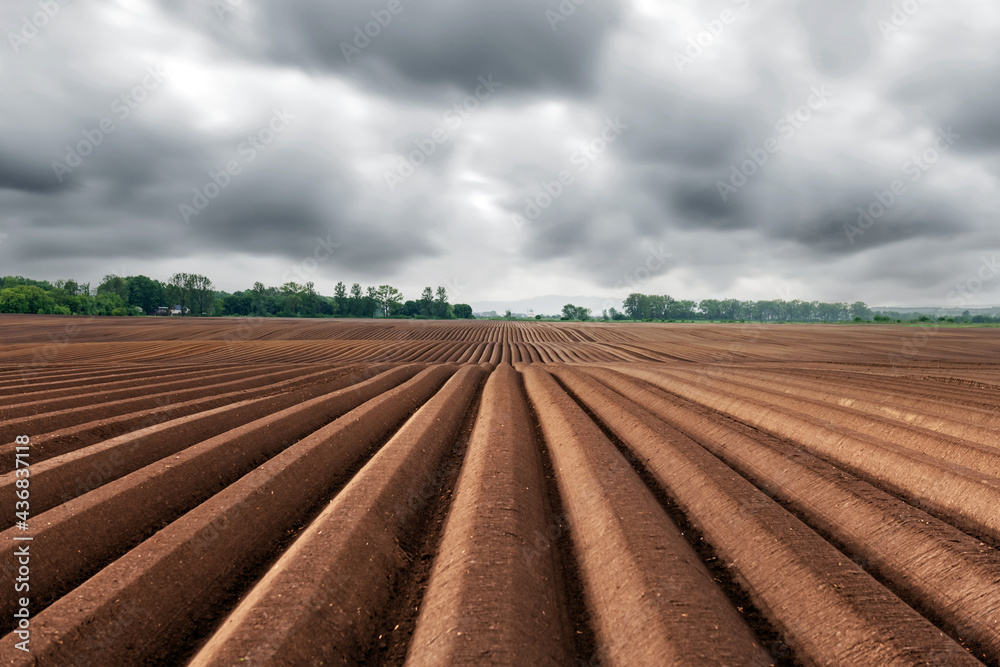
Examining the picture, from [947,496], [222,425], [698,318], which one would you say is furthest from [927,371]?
[698,318]

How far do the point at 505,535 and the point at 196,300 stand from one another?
471 feet

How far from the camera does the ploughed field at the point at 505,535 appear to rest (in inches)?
138

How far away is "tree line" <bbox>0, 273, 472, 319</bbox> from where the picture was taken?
8988 cm

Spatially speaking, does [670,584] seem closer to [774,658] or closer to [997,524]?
[774,658]

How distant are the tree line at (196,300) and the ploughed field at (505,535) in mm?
116993

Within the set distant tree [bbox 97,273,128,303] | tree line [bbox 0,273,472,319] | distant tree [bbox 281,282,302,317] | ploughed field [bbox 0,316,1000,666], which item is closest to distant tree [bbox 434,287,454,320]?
tree line [bbox 0,273,472,319]

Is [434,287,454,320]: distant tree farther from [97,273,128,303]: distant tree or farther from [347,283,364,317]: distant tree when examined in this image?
[97,273,128,303]: distant tree

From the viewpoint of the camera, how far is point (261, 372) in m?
17.0

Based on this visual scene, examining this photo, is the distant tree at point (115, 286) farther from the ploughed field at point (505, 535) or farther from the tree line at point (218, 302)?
the ploughed field at point (505, 535)

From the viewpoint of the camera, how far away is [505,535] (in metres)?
4.82

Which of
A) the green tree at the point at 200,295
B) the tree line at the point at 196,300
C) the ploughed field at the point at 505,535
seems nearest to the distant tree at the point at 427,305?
the tree line at the point at 196,300

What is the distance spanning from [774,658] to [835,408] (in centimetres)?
901

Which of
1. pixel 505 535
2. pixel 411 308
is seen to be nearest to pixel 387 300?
pixel 411 308

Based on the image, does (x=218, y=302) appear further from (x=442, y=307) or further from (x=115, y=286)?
(x=442, y=307)
